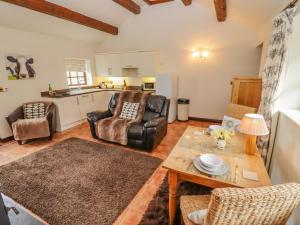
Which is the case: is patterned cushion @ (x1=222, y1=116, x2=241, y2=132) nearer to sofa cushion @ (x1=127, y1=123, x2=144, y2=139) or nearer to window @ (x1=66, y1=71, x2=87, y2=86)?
sofa cushion @ (x1=127, y1=123, x2=144, y2=139)

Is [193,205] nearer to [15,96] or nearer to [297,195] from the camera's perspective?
[297,195]

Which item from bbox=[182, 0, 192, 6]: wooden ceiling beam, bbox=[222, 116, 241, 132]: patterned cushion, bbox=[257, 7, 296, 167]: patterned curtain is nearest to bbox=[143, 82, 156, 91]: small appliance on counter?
bbox=[182, 0, 192, 6]: wooden ceiling beam

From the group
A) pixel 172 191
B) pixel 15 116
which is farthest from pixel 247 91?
pixel 15 116

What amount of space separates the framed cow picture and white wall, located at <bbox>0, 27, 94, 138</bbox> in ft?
0.29

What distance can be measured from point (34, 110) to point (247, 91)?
4.49m

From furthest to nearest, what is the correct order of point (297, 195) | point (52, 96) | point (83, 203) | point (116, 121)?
point (52, 96)
point (116, 121)
point (83, 203)
point (297, 195)

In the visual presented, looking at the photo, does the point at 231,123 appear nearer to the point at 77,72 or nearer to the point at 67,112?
the point at 67,112

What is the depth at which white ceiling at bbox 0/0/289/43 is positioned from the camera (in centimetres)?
285

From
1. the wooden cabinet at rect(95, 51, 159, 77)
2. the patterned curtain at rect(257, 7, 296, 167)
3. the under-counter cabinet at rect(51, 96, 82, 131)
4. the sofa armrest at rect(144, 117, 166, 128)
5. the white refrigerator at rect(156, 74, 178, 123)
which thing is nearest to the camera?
the patterned curtain at rect(257, 7, 296, 167)

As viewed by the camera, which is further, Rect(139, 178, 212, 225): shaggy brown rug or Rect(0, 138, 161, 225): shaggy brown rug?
Rect(0, 138, 161, 225): shaggy brown rug

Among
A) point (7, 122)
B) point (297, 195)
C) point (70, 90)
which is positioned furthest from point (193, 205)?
point (70, 90)

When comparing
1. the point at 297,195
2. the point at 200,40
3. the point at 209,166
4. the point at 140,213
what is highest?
the point at 200,40

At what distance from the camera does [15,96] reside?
3.74 meters

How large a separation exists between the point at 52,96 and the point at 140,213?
145 inches
